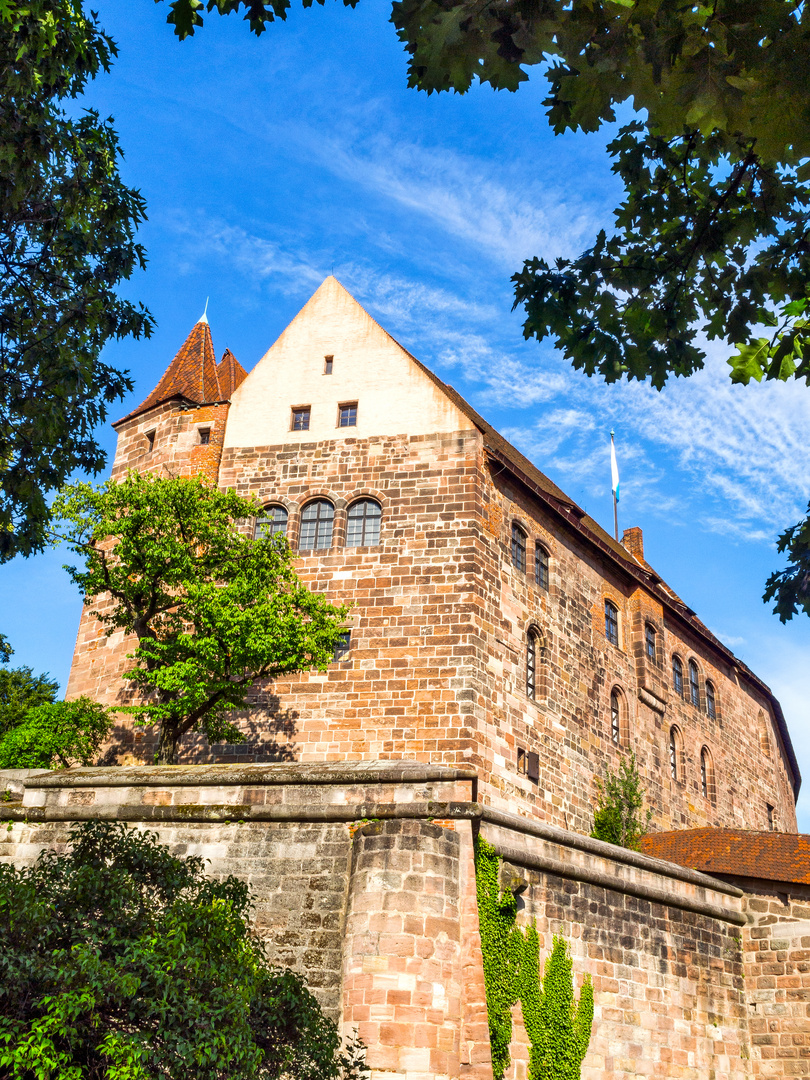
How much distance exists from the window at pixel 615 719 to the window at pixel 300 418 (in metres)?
10.6

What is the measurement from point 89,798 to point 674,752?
66.7ft

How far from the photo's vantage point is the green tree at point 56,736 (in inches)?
871

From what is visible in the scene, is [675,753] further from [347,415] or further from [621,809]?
[347,415]

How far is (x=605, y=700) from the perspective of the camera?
94.3 ft

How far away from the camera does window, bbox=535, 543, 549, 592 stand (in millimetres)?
26920

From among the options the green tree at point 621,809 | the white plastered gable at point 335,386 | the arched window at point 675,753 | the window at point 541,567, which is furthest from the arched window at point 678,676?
the white plastered gable at point 335,386

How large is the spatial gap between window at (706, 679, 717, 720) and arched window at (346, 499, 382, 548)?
15.7 meters

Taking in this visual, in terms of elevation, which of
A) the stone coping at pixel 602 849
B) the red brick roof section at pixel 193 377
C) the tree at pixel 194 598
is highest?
the red brick roof section at pixel 193 377

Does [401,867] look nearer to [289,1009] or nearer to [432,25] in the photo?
[289,1009]

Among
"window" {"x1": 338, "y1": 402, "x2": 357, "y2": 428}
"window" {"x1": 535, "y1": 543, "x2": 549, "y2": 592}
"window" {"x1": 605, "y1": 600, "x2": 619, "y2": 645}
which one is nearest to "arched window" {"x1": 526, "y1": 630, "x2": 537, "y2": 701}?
"window" {"x1": 535, "y1": 543, "x2": 549, "y2": 592}

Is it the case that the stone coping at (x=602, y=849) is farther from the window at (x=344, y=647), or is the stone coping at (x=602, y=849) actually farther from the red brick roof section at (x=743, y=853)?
the window at (x=344, y=647)

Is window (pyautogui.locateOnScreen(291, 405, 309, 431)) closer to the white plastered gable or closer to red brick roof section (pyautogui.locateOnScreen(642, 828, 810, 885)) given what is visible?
the white plastered gable

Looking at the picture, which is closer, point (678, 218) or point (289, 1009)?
point (678, 218)

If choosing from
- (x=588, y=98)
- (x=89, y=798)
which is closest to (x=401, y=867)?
(x=89, y=798)
